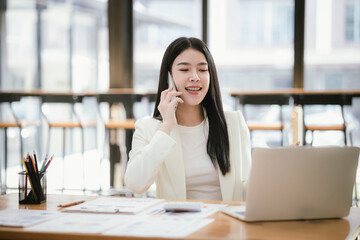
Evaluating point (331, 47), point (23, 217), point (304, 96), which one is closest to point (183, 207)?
point (23, 217)

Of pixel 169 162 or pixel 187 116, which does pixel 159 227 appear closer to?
pixel 169 162

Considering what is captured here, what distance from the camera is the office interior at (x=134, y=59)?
223 inches

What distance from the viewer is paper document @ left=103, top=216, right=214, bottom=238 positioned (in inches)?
52.1

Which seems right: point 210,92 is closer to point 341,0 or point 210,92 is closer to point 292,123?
point 292,123

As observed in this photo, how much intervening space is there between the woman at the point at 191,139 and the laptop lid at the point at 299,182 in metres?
0.57

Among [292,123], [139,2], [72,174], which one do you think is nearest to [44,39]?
[139,2]

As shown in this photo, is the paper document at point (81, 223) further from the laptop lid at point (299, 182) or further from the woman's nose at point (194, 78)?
the woman's nose at point (194, 78)

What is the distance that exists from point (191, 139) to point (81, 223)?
855mm

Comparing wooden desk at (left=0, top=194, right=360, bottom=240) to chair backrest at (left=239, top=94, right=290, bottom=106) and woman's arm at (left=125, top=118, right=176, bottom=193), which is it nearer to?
woman's arm at (left=125, top=118, right=176, bottom=193)

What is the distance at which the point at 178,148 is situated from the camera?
2.11m

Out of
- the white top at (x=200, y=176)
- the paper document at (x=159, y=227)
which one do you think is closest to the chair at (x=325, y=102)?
the white top at (x=200, y=176)

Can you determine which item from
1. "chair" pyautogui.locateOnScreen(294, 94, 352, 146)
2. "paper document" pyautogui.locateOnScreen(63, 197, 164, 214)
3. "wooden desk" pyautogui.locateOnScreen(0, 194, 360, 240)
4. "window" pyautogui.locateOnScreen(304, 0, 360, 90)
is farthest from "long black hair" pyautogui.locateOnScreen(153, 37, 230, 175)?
"window" pyautogui.locateOnScreen(304, 0, 360, 90)

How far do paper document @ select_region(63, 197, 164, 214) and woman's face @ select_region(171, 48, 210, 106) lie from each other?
1.76 feet

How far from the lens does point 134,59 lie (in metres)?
6.23
